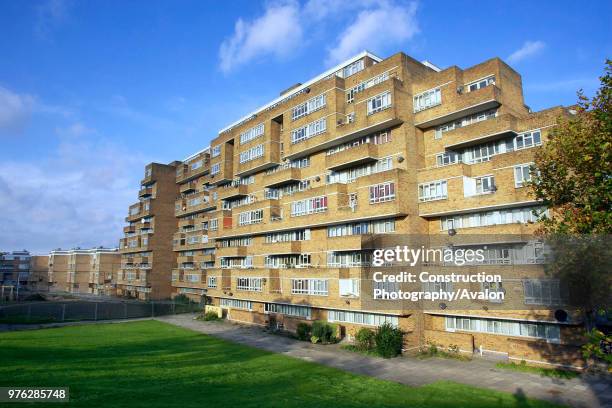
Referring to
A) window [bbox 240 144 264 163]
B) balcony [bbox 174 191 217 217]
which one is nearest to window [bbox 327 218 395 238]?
window [bbox 240 144 264 163]

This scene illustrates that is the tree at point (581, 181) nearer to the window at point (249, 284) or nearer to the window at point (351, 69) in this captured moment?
the window at point (351, 69)

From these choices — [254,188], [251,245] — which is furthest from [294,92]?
[251,245]

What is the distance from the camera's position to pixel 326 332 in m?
32.7

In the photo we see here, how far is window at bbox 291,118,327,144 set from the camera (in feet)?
121

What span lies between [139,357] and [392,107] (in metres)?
24.8

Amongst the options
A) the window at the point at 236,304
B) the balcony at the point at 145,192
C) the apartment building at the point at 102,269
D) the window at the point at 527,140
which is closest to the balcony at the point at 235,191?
the window at the point at 236,304

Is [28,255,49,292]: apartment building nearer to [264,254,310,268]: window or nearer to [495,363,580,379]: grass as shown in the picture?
[264,254,310,268]: window

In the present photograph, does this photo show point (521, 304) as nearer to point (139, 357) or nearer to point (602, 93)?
point (602, 93)

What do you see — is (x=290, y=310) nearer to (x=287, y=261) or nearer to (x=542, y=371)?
(x=287, y=261)

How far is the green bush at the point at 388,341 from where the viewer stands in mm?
26859

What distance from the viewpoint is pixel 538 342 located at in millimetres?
23969

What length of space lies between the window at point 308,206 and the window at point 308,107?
868cm

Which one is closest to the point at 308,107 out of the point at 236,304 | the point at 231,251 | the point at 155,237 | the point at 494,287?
the point at 231,251

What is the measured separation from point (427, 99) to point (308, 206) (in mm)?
13478
